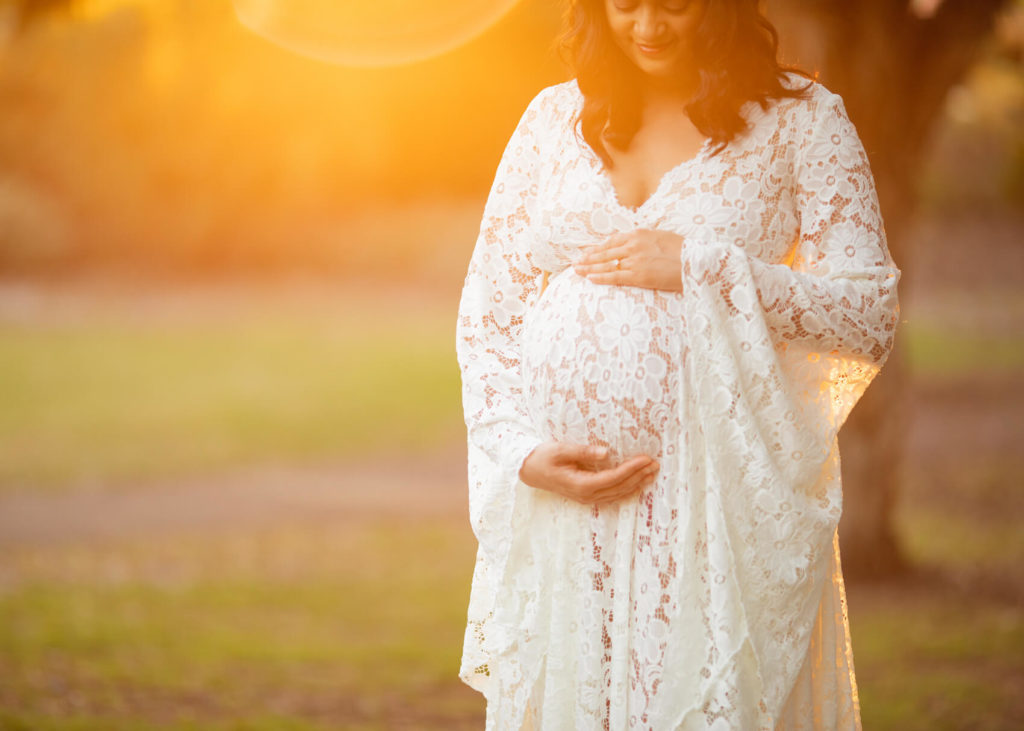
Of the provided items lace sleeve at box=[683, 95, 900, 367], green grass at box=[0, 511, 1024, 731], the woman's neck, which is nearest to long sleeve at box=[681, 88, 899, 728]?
lace sleeve at box=[683, 95, 900, 367]

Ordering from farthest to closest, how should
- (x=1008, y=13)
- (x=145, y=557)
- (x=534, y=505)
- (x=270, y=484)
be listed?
(x=270, y=484)
(x=145, y=557)
(x=1008, y=13)
(x=534, y=505)

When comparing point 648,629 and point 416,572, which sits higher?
point 648,629

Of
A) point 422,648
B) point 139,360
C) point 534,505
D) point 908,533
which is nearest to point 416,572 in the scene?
point 422,648

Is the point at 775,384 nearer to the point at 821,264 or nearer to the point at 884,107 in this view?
the point at 821,264

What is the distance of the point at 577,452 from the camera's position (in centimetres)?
218

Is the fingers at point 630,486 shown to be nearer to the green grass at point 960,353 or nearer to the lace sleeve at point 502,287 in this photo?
the lace sleeve at point 502,287

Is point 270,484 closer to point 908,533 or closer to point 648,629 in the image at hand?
point 908,533

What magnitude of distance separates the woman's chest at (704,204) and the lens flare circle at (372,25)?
5.92m

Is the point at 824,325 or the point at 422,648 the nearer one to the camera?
the point at 824,325

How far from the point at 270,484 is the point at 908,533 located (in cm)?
592

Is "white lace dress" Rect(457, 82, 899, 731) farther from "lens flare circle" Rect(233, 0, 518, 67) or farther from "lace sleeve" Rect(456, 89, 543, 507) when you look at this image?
"lens flare circle" Rect(233, 0, 518, 67)

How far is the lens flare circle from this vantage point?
29.6 ft

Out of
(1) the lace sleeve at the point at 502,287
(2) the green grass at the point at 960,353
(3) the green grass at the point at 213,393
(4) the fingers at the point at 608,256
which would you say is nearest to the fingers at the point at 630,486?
(1) the lace sleeve at the point at 502,287

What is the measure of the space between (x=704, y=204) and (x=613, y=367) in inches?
14.8
